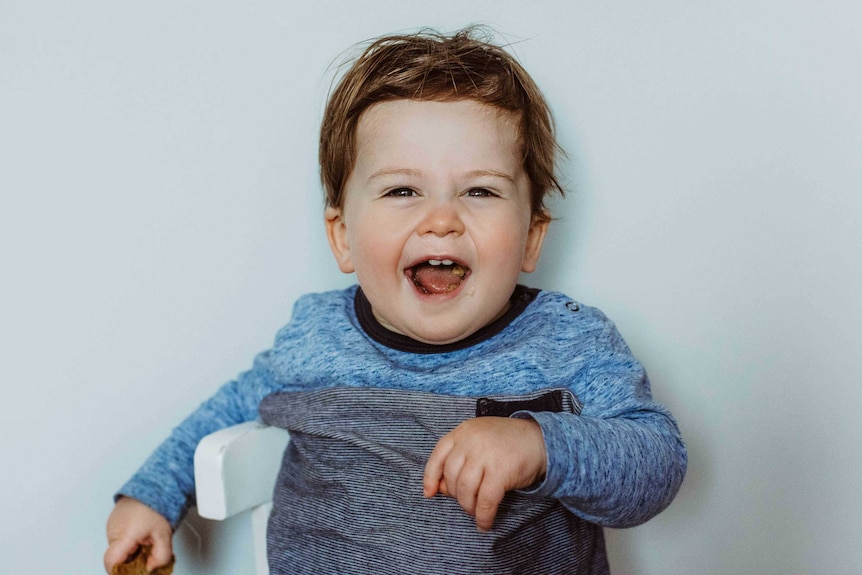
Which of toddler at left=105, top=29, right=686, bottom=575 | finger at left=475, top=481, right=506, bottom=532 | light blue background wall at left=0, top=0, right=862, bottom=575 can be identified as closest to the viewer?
finger at left=475, top=481, right=506, bottom=532

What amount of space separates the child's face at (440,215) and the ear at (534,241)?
0.06 metres

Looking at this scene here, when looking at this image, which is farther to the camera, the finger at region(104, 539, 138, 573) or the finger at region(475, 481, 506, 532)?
the finger at region(104, 539, 138, 573)

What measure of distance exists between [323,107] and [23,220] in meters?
0.36

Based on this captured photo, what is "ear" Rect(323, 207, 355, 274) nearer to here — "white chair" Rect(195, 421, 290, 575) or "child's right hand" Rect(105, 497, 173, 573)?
"white chair" Rect(195, 421, 290, 575)

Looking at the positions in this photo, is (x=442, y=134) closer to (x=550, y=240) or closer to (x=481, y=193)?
(x=481, y=193)

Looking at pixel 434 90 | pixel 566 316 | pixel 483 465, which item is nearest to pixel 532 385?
pixel 566 316

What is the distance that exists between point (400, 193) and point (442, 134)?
74 mm

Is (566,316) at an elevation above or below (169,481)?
above

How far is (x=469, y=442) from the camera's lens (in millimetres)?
730

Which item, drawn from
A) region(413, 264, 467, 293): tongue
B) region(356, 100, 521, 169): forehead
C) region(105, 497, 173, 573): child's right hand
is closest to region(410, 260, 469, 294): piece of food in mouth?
region(413, 264, 467, 293): tongue

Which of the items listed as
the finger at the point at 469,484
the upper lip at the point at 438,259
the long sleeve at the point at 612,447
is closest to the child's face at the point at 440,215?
the upper lip at the point at 438,259

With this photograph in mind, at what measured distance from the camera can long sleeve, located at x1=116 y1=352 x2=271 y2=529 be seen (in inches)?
38.6

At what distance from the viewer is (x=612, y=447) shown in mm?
793

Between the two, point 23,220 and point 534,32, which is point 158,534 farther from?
point 534,32
